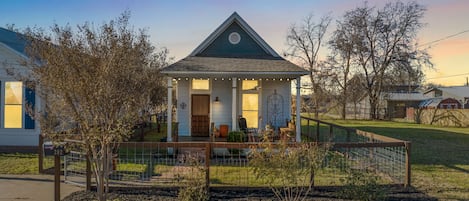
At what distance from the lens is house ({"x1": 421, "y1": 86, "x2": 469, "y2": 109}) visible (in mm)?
39781

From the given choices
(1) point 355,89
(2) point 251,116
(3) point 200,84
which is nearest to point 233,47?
(3) point 200,84

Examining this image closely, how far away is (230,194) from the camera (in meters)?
6.16

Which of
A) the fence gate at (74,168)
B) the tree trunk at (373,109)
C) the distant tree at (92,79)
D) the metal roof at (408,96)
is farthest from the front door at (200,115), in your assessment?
the metal roof at (408,96)

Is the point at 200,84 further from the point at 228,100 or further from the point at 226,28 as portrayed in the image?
the point at 226,28

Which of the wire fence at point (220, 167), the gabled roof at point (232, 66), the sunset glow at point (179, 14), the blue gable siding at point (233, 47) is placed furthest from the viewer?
the blue gable siding at point (233, 47)

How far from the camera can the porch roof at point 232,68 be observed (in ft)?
38.4

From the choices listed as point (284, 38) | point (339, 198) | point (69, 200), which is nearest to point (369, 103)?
point (284, 38)

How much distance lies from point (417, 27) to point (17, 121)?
3592 cm

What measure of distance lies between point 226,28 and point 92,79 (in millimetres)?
11070

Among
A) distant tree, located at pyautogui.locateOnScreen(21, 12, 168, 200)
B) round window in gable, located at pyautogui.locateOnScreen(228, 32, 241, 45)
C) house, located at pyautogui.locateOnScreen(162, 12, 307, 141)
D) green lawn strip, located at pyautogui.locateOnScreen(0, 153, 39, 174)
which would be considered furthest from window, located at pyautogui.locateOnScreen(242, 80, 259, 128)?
Answer: distant tree, located at pyautogui.locateOnScreen(21, 12, 168, 200)

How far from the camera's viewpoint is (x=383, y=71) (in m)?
34.7

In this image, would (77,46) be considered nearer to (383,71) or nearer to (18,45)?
(18,45)

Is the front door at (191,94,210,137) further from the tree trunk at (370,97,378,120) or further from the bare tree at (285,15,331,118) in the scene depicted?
the tree trunk at (370,97,378,120)

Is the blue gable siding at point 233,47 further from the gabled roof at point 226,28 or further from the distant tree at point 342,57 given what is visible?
the distant tree at point 342,57
